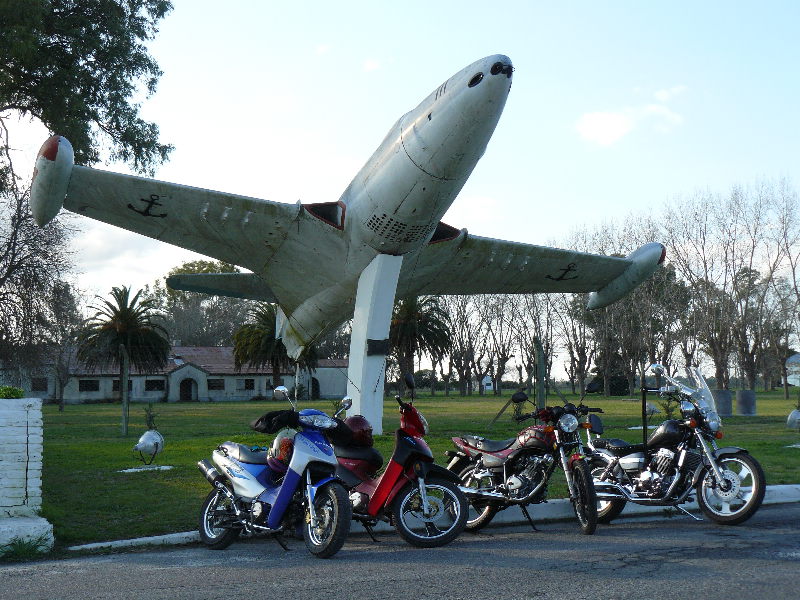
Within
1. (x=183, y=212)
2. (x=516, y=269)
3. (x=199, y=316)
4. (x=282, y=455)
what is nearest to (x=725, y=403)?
(x=516, y=269)

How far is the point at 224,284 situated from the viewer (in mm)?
19375

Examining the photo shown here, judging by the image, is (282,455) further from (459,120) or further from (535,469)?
(459,120)

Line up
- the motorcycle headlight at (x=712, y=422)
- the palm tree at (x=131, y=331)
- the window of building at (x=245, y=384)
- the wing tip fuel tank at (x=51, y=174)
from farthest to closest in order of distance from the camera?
the window of building at (x=245, y=384) → the palm tree at (x=131, y=331) → the wing tip fuel tank at (x=51, y=174) → the motorcycle headlight at (x=712, y=422)

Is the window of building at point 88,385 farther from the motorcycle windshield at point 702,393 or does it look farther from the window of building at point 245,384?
the motorcycle windshield at point 702,393

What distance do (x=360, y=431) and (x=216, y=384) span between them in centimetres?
6358

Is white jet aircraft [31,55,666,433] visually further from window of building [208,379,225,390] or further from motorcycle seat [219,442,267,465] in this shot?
window of building [208,379,225,390]

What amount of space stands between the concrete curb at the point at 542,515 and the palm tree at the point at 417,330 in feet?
135

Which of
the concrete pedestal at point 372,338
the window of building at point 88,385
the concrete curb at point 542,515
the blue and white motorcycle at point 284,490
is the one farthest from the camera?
the window of building at point 88,385

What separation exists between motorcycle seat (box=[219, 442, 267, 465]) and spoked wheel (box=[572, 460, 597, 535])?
111 inches

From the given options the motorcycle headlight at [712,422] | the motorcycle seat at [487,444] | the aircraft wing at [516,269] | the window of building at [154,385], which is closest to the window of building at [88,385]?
the window of building at [154,385]

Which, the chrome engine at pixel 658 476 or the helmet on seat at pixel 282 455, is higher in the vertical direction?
the helmet on seat at pixel 282 455

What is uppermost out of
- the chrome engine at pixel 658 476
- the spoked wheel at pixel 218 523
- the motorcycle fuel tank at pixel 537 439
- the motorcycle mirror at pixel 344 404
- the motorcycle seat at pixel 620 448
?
the motorcycle mirror at pixel 344 404

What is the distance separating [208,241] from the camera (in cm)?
1537

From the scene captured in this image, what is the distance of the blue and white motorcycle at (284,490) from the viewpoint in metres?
6.12
